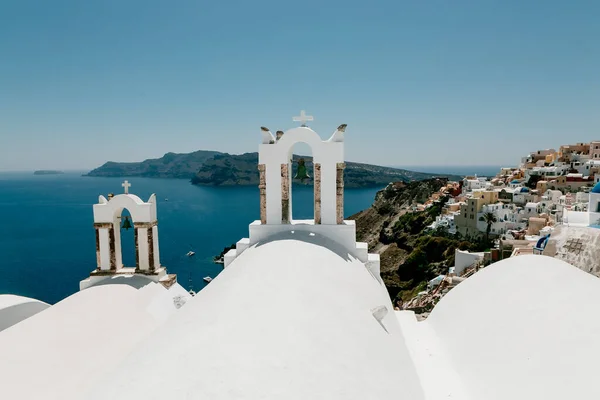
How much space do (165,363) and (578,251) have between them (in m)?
8.52

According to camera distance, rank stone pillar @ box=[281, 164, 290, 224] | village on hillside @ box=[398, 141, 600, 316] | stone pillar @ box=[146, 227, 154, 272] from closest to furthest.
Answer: stone pillar @ box=[281, 164, 290, 224]
village on hillside @ box=[398, 141, 600, 316]
stone pillar @ box=[146, 227, 154, 272]

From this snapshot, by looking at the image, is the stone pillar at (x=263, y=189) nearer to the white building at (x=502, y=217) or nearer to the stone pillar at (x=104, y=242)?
the stone pillar at (x=104, y=242)

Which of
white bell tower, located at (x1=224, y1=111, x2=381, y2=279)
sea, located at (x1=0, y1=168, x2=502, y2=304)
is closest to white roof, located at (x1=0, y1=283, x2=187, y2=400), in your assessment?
white bell tower, located at (x1=224, y1=111, x2=381, y2=279)

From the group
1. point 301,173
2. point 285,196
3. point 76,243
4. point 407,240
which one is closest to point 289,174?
point 285,196

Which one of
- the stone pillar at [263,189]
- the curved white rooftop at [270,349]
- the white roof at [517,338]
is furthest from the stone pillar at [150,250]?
the white roof at [517,338]

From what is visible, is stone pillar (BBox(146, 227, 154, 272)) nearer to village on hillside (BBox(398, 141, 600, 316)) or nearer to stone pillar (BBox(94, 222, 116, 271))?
stone pillar (BBox(94, 222, 116, 271))

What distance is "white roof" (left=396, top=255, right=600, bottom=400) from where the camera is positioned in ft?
13.0

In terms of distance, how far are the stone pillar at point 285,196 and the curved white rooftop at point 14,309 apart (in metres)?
5.65

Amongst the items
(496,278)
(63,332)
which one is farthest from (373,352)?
(63,332)

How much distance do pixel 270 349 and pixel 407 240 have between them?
56.4 metres

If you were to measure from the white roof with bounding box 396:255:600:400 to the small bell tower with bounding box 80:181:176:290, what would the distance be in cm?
575

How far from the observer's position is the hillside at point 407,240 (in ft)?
140

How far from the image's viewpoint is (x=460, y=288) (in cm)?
727

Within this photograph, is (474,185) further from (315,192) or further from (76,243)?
(76,243)
